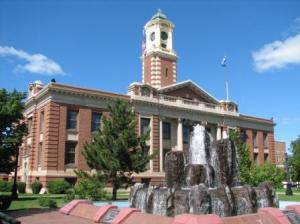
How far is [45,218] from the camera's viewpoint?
61.0 ft

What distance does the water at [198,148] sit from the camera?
81.3 feet

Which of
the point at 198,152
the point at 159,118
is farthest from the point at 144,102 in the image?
the point at 198,152

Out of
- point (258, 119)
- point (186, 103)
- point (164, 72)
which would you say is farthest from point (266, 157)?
point (164, 72)

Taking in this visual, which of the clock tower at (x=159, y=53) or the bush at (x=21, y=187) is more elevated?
the clock tower at (x=159, y=53)

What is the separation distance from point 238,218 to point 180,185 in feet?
25.7

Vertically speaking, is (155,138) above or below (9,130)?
above

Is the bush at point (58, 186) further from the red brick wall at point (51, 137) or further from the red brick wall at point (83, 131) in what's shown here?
the red brick wall at point (83, 131)

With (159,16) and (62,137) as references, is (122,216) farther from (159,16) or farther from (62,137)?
(159,16)

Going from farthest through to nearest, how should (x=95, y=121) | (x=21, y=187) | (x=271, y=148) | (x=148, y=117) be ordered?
(x=271, y=148) < (x=148, y=117) < (x=95, y=121) < (x=21, y=187)

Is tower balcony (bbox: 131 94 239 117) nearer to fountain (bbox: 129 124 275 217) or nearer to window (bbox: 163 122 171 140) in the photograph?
window (bbox: 163 122 171 140)

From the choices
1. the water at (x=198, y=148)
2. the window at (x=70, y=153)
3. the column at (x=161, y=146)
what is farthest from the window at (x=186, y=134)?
the water at (x=198, y=148)

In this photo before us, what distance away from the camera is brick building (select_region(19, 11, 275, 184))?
41.1 m

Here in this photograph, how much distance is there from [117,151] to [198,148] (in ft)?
26.0

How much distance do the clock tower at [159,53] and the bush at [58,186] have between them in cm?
2294
